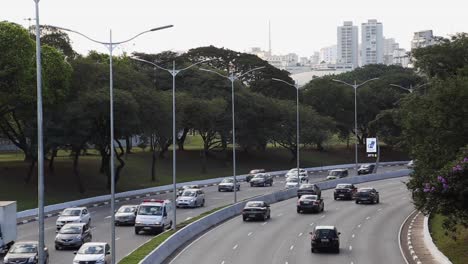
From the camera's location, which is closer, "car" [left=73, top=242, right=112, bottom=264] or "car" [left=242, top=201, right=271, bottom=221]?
"car" [left=73, top=242, right=112, bottom=264]

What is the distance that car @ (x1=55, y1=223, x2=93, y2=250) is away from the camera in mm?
34894

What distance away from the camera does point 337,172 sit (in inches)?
3226

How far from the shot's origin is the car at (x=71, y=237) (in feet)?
114

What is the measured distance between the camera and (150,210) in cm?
4119

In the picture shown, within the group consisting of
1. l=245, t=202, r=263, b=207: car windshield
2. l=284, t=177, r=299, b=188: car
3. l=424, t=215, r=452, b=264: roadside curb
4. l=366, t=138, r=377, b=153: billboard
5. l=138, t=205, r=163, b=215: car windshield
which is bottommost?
l=424, t=215, r=452, b=264: roadside curb

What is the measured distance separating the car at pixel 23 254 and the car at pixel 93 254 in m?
1.50

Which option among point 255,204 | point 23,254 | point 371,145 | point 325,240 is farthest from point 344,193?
point 23,254

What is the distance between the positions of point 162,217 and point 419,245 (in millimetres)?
15318

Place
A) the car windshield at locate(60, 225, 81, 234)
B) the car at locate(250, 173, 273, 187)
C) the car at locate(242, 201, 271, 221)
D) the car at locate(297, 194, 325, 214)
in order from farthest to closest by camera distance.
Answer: the car at locate(250, 173, 273, 187) < the car at locate(297, 194, 325, 214) < the car at locate(242, 201, 271, 221) < the car windshield at locate(60, 225, 81, 234)

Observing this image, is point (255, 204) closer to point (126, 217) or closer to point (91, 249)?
point (126, 217)

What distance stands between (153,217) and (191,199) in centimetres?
1544

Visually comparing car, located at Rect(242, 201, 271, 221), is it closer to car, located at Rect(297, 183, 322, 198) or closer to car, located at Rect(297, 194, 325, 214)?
car, located at Rect(297, 194, 325, 214)

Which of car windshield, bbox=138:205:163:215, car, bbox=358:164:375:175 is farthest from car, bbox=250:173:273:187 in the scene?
car windshield, bbox=138:205:163:215

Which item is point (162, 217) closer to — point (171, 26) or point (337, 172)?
point (171, 26)
